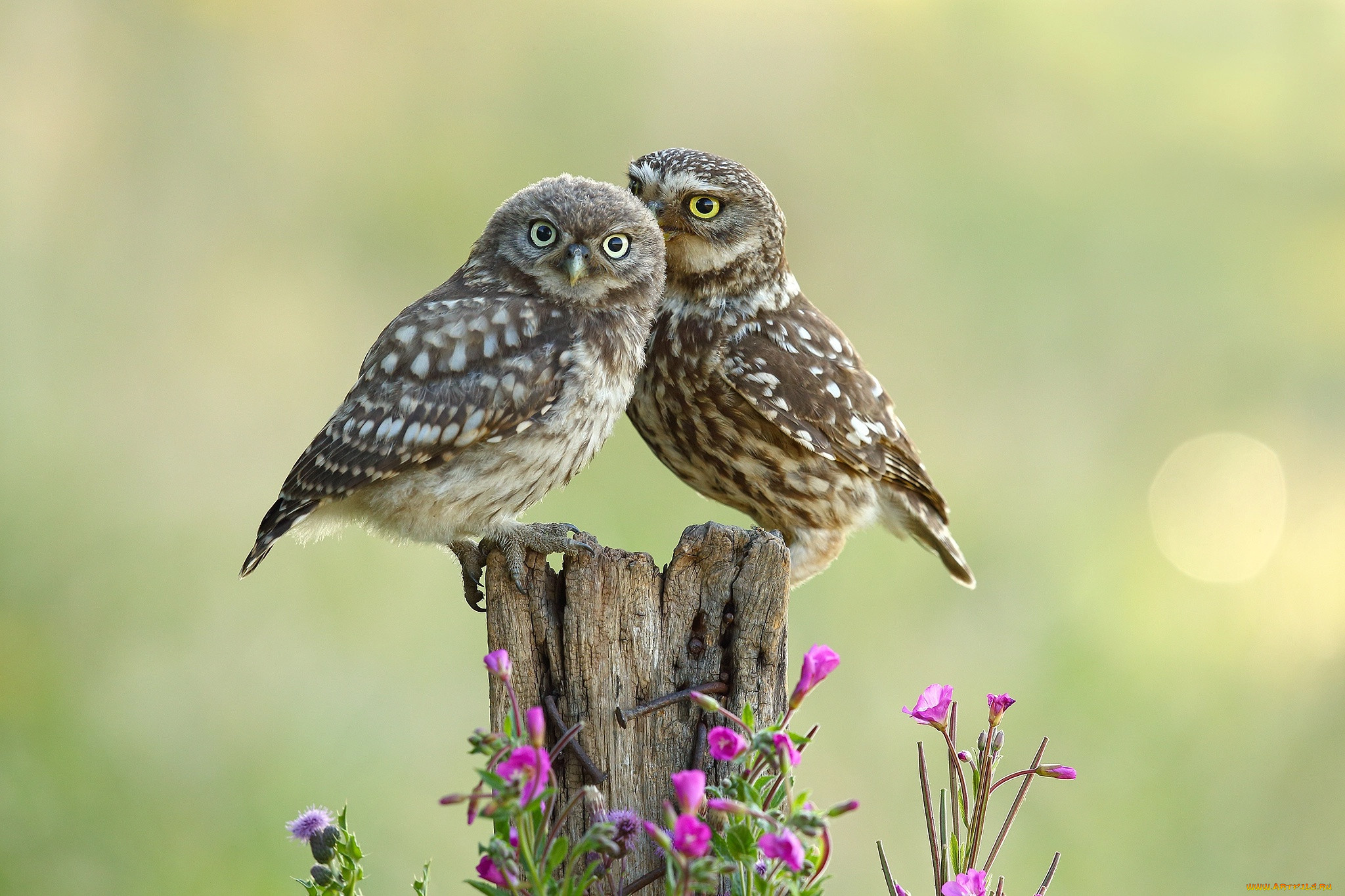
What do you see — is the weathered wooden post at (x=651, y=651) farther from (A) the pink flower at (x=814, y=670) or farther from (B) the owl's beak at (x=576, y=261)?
(B) the owl's beak at (x=576, y=261)

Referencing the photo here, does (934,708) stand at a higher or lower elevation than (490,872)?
higher

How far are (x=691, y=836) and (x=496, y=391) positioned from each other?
1180 millimetres

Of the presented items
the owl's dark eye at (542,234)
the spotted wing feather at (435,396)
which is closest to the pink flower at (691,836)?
the spotted wing feather at (435,396)

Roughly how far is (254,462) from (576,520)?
115 cm

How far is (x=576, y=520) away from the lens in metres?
3.99

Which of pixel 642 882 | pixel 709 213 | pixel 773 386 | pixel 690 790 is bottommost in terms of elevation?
pixel 642 882

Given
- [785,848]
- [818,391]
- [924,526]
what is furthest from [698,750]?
[924,526]

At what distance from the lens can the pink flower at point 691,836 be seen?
1074 millimetres

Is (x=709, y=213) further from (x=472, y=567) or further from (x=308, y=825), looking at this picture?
(x=308, y=825)

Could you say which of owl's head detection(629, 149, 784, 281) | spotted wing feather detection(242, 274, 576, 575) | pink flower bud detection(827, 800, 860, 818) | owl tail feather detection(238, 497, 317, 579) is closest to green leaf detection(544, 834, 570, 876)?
pink flower bud detection(827, 800, 860, 818)

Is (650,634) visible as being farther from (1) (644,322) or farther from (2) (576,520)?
(2) (576,520)

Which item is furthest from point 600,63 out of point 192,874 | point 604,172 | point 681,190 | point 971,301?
point 192,874

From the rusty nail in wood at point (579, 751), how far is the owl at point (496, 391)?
0.43m

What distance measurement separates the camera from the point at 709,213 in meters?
2.59
